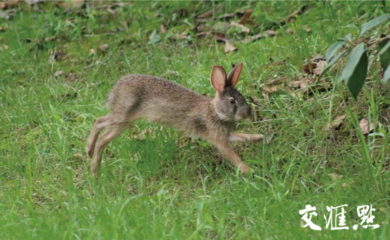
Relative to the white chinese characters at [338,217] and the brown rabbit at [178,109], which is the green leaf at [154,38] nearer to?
the brown rabbit at [178,109]

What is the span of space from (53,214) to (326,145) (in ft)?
6.79

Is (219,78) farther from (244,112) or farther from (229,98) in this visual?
(244,112)

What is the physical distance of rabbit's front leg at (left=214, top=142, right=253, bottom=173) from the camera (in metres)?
5.04

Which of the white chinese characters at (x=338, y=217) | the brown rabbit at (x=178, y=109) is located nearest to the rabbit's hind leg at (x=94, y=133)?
the brown rabbit at (x=178, y=109)

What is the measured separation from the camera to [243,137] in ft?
17.8

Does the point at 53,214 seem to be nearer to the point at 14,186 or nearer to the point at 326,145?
the point at 14,186

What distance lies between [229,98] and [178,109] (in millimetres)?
428

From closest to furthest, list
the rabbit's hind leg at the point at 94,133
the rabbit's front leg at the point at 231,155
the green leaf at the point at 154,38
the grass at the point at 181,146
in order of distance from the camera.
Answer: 1. the grass at the point at 181,146
2. the rabbit's front leg at the point at 231,155
3. the rabbit's hind leg at the point at 94,133
4. the green leaf at the point at 154,38

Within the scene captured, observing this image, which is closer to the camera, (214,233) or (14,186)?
(214,233)

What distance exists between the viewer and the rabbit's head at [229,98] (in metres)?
5.38

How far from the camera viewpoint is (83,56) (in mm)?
8148

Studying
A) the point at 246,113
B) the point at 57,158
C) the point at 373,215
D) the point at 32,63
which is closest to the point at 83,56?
the point at 32,63

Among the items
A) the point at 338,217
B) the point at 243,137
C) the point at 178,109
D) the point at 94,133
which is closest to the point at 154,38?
the point at 94,133

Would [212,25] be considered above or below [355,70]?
below
